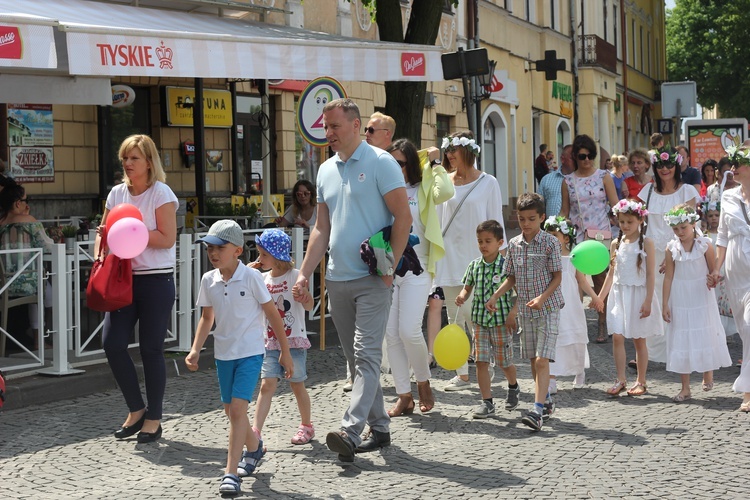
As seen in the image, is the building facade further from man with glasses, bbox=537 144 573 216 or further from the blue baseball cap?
the blue baseball cap

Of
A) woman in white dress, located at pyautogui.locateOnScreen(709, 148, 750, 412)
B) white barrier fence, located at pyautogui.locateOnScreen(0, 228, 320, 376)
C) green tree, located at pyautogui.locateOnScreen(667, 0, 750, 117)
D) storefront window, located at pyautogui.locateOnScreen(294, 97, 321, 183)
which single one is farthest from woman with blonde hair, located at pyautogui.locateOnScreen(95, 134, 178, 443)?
green tree, located at pyautogui.locateOnScreen(667, 0, 750, 117)

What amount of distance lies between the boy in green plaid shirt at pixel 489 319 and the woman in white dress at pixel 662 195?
8.27 feet

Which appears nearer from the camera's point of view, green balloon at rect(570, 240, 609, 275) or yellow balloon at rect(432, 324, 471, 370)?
yellow balloon at rect(432, 324, 471, 370)

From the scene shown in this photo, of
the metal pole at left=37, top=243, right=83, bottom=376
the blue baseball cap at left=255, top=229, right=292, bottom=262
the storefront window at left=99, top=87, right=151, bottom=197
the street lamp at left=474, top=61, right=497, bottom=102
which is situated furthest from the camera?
the street lamp at left=474, top=61, right=497, bottom=102

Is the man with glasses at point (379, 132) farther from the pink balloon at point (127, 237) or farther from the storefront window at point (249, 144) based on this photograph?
the storefront window at point (249, 144)

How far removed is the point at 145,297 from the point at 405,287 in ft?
5.64

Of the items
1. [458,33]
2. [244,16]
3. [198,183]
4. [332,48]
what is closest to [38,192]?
[198,183]

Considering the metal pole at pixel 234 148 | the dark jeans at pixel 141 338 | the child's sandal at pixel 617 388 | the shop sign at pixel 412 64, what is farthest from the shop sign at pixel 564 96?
the dark jeans at pixel 141 338

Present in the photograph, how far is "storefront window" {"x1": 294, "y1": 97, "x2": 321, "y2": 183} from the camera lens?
22484mm

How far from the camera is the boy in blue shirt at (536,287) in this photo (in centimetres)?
786

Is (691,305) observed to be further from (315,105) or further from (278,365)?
(315,105)

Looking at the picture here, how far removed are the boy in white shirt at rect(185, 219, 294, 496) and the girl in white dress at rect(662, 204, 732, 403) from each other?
366 cm

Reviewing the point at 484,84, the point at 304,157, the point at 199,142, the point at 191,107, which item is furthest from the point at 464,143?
the point at 304,157

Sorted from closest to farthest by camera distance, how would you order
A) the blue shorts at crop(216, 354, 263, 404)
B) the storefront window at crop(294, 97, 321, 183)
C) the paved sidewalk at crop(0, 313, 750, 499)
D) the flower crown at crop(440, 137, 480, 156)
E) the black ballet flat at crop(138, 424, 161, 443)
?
the paved sidewalk at crop(0, 313, 750, 499) → the blue shorts at crop(216, 354, 263, 404) → the black ballet flat at crop(138, 424, 161, 443) → the flower crown at crop(440, 137, 480, 156) → the storefront window at crop(294, 97, 321, 183)
